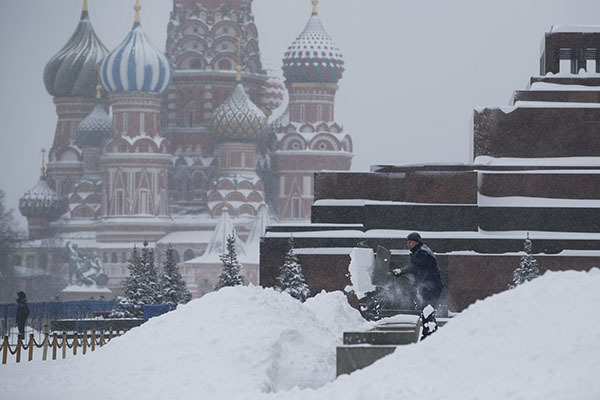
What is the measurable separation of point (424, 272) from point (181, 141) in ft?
242

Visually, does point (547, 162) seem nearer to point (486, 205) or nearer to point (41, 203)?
point (486, 205)

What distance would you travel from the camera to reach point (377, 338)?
12.4 m

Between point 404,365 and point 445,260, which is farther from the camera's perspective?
point 445,260

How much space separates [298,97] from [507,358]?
77068 mm

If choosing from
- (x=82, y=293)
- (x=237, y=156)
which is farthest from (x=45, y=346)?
(x=237, y=156)

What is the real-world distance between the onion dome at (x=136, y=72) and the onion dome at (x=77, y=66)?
5.92 metres

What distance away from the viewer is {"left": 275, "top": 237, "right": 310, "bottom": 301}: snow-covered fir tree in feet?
84.0

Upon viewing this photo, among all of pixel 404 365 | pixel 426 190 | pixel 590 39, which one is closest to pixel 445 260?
pixel 426 190

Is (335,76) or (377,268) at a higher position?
(335,76)

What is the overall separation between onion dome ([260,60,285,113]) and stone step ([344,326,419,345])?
257 feet

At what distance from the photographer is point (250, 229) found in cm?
8012

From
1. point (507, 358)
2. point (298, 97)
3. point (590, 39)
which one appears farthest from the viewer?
point (298, 97)

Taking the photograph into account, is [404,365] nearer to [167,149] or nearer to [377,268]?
[377,268]

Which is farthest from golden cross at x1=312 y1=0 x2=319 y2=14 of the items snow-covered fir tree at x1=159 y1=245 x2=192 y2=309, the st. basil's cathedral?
snow-covered fir tree at x1=159 y1=245 x2=192 y2=309
